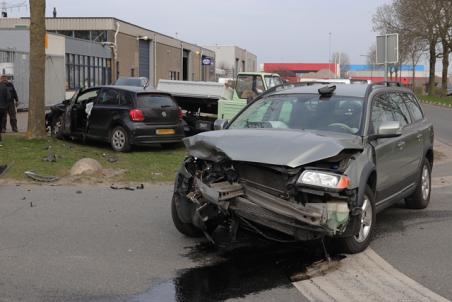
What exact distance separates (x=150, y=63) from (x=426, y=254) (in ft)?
177

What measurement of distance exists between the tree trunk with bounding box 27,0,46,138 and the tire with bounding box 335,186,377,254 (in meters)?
9.37

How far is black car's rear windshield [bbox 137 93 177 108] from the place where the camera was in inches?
541

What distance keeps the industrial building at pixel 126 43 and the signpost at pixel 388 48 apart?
25.2 m

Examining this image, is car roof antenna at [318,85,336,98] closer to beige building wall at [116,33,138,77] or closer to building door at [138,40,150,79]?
beige building wall at [116,33,138,77]

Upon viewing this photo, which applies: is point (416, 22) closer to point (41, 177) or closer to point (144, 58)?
point (144, 58)

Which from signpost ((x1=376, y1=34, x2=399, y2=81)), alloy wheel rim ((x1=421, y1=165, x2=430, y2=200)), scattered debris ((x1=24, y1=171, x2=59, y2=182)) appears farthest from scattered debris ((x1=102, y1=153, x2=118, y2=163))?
signpost ((x1=376, y1=34, x2=399, y2=81))

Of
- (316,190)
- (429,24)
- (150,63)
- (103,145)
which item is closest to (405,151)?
(316,190)

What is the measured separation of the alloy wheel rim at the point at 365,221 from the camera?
614 centimetres

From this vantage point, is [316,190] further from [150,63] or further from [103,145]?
[150,63]

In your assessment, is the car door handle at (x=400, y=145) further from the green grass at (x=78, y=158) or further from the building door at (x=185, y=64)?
the building door at (x=185, y=64)

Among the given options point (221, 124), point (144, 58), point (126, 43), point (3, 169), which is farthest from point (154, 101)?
point (144, 58)

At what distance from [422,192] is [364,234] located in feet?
8.64

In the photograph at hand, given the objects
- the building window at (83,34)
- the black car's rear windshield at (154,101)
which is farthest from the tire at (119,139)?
the building window at (83,34)

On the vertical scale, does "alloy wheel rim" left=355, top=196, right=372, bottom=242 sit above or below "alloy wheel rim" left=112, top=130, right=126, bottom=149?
below
